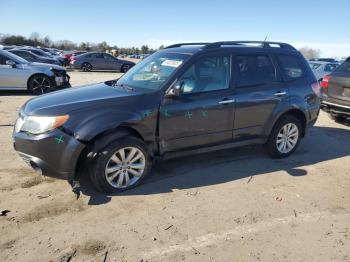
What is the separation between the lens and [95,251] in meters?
3.29

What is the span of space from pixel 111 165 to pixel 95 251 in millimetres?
1263

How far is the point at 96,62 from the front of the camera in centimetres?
2653

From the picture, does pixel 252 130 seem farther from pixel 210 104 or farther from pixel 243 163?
pixel 210 104

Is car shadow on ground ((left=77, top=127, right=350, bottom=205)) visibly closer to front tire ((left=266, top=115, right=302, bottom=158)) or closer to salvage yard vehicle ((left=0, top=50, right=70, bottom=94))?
front tire ((left=266, top=115, right=302, bottom=158))

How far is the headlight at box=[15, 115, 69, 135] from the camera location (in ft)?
13.2

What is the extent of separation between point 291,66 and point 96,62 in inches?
880

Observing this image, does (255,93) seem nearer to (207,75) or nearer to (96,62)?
(207,75)

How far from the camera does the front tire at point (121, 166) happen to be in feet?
13.8

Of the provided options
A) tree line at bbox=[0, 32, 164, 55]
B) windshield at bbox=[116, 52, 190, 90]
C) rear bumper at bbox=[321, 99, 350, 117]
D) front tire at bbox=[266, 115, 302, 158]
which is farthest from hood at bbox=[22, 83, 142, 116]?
tree line at bbox=[0, 32, 164, 55]

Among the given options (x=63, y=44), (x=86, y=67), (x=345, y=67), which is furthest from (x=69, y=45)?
(x=345, y=67)

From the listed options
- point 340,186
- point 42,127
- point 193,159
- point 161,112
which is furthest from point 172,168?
point 340,186

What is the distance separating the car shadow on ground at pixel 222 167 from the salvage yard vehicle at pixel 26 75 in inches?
313

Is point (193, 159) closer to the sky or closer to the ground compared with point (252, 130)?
closer to the ground

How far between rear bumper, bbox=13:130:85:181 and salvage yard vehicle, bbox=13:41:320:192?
11 mm
